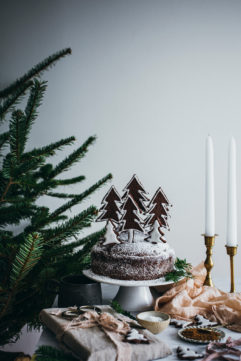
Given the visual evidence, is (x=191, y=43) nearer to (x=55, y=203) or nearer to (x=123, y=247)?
(x=55, y=203)

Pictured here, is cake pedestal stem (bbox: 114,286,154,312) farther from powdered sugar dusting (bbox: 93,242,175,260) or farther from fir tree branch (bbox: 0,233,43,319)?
fir tree branch (bbox: 0,233,43,319)

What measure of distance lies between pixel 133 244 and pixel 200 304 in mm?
247

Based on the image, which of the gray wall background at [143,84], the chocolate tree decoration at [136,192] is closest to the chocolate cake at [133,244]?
the chocolate tree decoration at [136,192]

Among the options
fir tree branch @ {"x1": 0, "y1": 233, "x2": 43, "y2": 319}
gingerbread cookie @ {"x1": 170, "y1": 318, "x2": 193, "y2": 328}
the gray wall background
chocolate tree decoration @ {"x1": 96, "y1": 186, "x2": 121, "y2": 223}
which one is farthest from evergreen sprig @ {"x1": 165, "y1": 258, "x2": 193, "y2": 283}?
Answer: the gray wall background

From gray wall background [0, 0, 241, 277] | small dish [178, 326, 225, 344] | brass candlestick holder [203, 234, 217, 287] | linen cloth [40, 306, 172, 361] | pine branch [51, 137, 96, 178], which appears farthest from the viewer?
gray wall background [0, 0, 241, 277]

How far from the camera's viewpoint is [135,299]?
108 centimetres

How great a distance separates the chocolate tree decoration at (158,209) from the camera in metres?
1.14

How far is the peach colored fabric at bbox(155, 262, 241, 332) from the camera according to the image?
97 centimetres

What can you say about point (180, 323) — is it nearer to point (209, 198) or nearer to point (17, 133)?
point (209, 198)

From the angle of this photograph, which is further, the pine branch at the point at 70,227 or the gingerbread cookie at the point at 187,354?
the pine branch at the point at 70,227

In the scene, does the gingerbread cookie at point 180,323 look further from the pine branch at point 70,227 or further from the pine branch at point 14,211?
the pine branch at point 14,211

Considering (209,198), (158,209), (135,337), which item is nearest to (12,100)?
(158,209)

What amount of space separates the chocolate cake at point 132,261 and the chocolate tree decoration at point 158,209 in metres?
0.08

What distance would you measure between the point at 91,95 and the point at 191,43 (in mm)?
574
